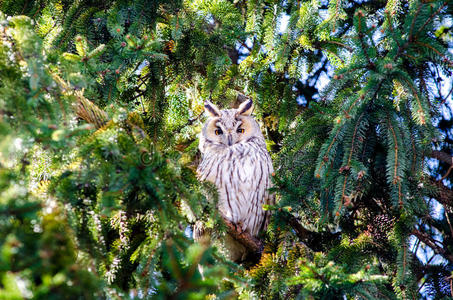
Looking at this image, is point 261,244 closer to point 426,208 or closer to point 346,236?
point 346,236

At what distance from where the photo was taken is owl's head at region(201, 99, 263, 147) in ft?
10.00

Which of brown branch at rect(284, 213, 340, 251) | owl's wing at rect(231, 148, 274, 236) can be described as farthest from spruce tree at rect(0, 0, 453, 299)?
owl's wing at rect(231, 148, 274, 236)

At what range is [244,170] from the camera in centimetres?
278

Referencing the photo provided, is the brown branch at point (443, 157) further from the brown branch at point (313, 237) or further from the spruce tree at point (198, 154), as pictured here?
the brown branch at point (313, 237)

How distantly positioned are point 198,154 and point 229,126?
73cm

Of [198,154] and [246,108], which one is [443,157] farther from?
[198,154]

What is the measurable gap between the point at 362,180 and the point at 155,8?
5.33 feet

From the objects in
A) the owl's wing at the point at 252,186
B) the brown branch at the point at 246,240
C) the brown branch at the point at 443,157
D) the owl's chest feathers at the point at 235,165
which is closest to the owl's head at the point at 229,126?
the owl's chest feathers at the point at 235,165

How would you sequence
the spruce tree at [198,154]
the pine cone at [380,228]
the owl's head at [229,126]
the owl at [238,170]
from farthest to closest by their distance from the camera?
the owl's head at [229,126] < the owl at [238,170] < the pine cone at [380,228] < the spruce tree at [198,154]

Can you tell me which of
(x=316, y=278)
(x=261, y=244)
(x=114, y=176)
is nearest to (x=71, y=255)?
(x=114, y=176)

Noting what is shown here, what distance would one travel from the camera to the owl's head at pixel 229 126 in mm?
3047

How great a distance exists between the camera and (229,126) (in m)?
3.05

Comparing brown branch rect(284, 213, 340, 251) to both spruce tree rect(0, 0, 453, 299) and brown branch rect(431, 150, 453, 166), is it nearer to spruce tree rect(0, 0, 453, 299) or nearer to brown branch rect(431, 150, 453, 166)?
spruce tree rect(0, 0, 453, 299)

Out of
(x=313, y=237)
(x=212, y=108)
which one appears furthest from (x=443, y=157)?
(x=212, y=108)
